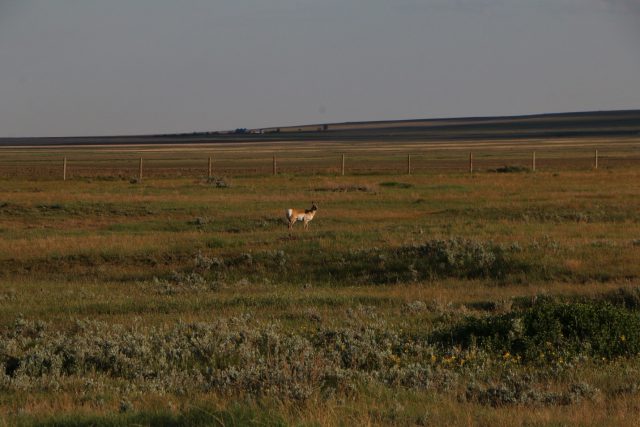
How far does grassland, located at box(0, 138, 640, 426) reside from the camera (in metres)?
7.21

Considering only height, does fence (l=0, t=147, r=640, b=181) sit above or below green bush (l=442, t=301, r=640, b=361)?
above

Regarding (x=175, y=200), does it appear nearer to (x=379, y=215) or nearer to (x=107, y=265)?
(x=379, y=215)

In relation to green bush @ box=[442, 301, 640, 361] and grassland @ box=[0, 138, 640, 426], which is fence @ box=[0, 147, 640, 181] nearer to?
grassland @ box=[0, 138, 640, 426]

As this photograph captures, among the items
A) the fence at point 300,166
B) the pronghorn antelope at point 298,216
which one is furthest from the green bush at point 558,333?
the fence at point 300,166

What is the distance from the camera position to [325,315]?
39.4ft

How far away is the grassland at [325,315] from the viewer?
23.7 ft

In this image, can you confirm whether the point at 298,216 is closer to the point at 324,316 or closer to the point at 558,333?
the point at 324,316

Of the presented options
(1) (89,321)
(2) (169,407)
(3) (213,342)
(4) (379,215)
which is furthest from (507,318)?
(4) (379,215)

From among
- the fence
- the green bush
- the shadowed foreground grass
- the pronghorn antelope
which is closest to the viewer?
Result: the shadowed foreground grass

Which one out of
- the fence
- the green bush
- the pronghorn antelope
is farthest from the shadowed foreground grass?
the fence

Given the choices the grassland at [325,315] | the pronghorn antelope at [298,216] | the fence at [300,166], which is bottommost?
the grassland at [325,315]

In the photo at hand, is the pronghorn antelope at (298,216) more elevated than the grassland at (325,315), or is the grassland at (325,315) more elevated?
the pronghorn antelope at (298,216)

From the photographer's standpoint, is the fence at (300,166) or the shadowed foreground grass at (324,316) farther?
the fence at (300,166)

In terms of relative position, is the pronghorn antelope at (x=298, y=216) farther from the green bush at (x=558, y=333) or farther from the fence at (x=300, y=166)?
the fence at (x=300, y=166)
